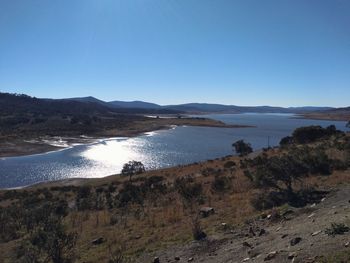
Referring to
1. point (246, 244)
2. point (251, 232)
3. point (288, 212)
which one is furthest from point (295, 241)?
point (288, 212)

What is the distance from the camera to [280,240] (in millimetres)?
9711

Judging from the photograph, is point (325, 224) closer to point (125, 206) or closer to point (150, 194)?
point (125, 206)

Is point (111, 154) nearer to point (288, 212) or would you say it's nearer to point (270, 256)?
point (288, 212)

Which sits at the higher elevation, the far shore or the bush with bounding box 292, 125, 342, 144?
the bush with bounding box 292, 125, 342, 144

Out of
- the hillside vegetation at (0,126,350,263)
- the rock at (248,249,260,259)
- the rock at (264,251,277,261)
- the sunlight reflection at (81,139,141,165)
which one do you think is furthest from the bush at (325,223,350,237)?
the sunlight reflection at (81,139,141,165)

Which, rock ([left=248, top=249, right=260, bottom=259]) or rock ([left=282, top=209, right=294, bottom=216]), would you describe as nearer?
rock ([left=248, top=249, right=260, bottom=259])

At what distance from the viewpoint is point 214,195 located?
803 inches

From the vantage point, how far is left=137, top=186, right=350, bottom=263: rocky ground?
828 centimetres

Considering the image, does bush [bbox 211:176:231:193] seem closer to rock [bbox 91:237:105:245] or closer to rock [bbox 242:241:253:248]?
rock [bbox 91:237:105:245]

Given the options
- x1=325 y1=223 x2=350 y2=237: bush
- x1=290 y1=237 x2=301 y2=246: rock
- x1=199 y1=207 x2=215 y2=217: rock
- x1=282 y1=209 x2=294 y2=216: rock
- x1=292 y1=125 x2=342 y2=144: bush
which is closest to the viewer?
x1=325 y1=223 x2=350 y2=237: bush

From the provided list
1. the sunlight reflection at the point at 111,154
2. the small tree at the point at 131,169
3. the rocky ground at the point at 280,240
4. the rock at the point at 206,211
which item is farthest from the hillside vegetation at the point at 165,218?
the sunlight reflection at the point at 111,154

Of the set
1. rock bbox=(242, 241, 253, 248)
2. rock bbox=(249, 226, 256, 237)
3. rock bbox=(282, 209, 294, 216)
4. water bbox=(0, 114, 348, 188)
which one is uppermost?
rock bbox=(282, 209, 294, 216)

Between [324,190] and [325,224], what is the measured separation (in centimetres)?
570

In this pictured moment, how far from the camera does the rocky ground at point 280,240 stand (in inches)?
326
